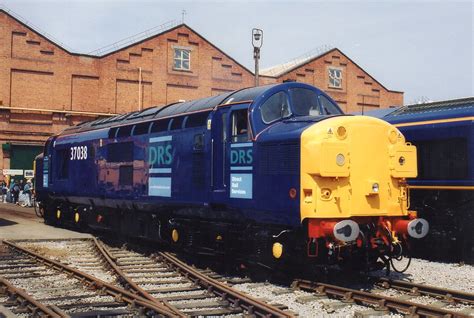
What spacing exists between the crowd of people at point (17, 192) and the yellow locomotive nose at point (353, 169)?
82.1 ft

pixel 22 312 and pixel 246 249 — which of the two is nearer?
pixel 22 312

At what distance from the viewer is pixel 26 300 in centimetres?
820

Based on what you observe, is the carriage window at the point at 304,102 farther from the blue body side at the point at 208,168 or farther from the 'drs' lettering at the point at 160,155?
the 'drs' lettering at the point at 160,155

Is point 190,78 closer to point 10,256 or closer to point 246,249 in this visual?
point 10,256

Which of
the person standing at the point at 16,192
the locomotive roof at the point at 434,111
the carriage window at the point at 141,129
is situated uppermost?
the locomotive roof at the point at 434,111

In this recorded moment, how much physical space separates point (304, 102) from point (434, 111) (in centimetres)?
435

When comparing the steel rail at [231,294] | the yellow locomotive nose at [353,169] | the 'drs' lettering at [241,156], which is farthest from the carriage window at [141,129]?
the yellow locomotive nose at [353,169]

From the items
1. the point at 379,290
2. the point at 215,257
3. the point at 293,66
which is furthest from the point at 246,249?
the point at 293,66

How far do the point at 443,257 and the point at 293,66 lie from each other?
32.1 meters

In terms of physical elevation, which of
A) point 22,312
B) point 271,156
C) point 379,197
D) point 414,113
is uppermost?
point 414,113

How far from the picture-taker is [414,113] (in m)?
13.7

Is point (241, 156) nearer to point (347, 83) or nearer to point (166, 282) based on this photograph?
point (166, 282)

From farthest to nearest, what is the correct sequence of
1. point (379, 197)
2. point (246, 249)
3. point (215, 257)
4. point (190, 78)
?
1. point (190, 78)
2. point (215, 257)
3. point (246, 249)
4. point (379, 197)

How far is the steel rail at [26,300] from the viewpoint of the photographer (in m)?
7.42
